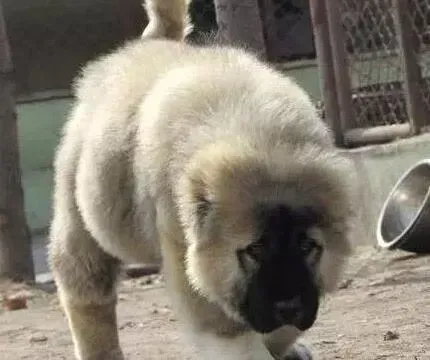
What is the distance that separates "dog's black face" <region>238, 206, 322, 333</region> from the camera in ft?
10.9

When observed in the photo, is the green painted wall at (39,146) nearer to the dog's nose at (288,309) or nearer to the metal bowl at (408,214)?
the metal bowl at (408,214)

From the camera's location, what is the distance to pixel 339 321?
5.08m

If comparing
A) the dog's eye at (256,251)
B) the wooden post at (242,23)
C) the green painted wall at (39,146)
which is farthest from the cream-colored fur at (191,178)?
the green painted wall at (39,146)

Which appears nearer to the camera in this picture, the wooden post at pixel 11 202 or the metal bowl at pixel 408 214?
the metal bowl at pixel 408 214

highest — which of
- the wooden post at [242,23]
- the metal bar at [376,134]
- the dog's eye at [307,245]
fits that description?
the wooden post at [242,23]

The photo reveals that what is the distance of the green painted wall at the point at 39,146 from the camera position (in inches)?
436

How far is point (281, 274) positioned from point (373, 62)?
186 inches

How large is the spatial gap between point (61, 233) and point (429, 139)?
3.31m

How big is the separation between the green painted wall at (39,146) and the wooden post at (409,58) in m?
4.60

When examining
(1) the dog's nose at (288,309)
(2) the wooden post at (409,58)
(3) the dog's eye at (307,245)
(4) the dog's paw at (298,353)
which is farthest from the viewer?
(2) the wooden post at (409,58)

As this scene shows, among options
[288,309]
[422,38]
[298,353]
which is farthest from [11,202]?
[288,309]

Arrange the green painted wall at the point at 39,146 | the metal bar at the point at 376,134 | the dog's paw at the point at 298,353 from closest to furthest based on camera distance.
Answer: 1. the dog's paw at the point at 298,353
2. the metal bar at the point at 376,134
3. the green painted wall at the point at 39,146

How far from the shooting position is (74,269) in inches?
174

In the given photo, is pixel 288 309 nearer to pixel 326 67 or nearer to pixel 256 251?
pixel 256 251
